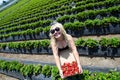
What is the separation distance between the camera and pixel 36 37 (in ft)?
59.6

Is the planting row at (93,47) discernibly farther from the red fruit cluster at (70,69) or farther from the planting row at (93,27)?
the red fruit cluster at (70,69)

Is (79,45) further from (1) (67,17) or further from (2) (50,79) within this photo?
(1) (67,17)

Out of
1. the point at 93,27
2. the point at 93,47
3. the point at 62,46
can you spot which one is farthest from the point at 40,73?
the point at 93,27

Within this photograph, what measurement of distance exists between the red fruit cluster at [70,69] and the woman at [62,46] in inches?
4.0

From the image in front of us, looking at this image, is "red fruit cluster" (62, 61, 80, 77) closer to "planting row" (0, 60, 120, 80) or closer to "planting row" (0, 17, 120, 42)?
"planting row" (0, 60, 120, 80)

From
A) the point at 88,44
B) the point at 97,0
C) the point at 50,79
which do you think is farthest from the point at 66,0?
the point at 50,79

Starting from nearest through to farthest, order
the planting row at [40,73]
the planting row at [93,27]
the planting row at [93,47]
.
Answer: the planting row at [40,73]
the planting row at [93,47]
the planting row at [93,27]

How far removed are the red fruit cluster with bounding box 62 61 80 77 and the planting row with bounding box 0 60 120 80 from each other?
0.29 m

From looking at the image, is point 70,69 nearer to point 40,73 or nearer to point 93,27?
point 40,73

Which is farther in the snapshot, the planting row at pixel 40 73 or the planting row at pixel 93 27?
the planting row at pixel 93 27

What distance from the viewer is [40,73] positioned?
11.4m

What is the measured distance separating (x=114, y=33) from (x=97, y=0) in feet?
18.8

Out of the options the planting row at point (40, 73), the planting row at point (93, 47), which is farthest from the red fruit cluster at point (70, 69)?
the planting row at point (93, 47)

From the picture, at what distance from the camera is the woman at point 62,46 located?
7883mm
